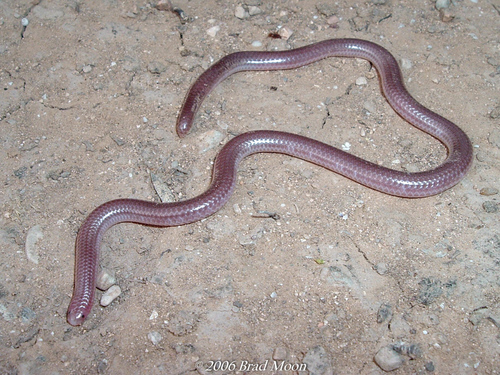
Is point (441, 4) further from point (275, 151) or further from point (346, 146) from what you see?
point (275, 151)

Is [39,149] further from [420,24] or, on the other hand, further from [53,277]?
[420,24]

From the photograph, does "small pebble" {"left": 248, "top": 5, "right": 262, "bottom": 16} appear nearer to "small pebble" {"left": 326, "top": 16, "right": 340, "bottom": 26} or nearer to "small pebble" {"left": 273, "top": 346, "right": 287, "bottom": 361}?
"small pebble" {"left": 326, "top": 16, "right": 340, "bottom": 26}

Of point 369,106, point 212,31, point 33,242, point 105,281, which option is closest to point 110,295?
point 105,281

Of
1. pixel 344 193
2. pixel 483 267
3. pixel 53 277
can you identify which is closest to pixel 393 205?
pixel 344 193

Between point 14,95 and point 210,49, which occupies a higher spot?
point 210,49

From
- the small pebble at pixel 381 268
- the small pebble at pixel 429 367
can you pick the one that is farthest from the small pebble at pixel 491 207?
the small pebble at pixel 429 367

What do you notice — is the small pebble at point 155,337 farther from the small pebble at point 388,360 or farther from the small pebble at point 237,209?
the small pebble at point 388,360

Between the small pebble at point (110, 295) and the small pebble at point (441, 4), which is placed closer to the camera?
the small pebble at point (110, 295)
